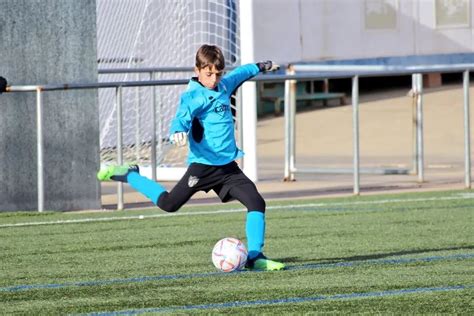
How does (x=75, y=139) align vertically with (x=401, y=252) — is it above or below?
above

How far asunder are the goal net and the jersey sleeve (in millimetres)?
6733

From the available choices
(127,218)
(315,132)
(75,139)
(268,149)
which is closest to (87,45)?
(75,139)

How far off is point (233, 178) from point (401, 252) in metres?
1.39

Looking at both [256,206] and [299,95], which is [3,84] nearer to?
[256,206]

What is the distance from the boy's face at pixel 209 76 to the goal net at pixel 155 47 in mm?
7221

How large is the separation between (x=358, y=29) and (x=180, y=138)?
10.2 metres

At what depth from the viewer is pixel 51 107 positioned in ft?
43.8

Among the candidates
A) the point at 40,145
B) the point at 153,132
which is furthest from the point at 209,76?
the point at 153,132

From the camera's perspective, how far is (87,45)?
13.6 metres

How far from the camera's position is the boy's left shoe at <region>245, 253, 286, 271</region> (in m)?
8.86

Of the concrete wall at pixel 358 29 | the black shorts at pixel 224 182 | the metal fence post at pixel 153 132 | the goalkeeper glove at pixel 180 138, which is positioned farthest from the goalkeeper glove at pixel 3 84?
the concrete wall at pixel 358 29

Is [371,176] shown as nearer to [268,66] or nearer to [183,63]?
[183,63]

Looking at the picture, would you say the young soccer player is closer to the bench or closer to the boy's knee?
the boy's knee

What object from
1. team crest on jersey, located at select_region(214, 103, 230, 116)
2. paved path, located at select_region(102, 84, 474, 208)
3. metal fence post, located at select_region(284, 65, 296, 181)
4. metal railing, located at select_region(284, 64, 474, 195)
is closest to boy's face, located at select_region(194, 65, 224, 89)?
team crest on jersey, located at select_region(214, 103, 230, 116)
